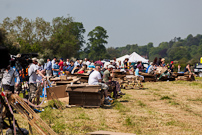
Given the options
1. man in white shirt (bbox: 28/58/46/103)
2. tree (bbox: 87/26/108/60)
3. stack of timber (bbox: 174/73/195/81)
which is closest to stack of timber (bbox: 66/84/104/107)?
man in white shirt (bbox: 28/58/46/103)

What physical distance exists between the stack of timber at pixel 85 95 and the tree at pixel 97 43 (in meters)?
119

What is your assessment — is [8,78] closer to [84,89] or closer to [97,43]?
[84,89]

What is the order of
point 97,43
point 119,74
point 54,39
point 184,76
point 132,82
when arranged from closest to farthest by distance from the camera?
point 132,82, point 119,74, point 184,76, point 54,39, point 97,43

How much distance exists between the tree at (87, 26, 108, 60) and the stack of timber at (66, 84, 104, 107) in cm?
11947

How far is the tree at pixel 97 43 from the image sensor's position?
132 metres

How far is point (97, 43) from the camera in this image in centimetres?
13150

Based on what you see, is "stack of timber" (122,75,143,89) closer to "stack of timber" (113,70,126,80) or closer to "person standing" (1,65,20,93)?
"stack of timber" (113,70,126,80)

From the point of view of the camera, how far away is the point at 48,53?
7719 centimetres

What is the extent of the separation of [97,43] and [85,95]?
121 meters

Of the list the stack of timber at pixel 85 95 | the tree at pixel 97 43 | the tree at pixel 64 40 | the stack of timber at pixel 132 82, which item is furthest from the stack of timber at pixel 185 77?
the tree at pixel 97 43

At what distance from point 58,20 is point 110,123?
88.5m

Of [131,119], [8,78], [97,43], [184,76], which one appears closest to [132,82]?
[184,76]

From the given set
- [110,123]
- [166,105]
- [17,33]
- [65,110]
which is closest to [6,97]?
[110,123]

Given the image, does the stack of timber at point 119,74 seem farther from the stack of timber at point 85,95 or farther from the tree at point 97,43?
the tree at point 97,43
